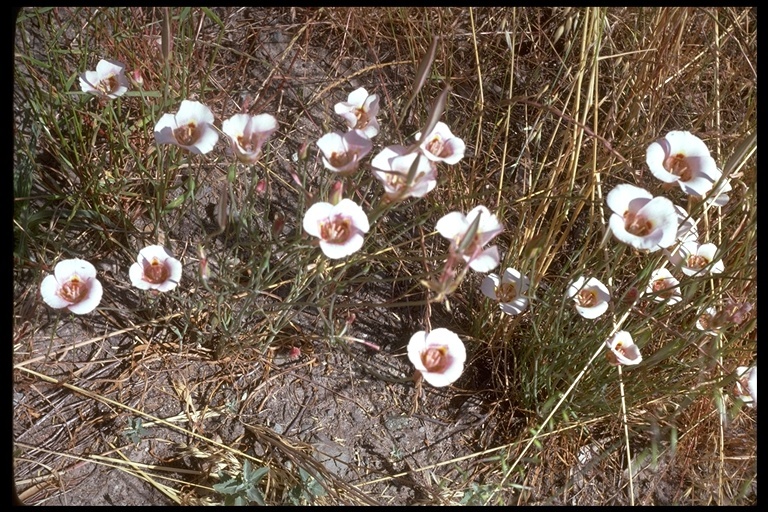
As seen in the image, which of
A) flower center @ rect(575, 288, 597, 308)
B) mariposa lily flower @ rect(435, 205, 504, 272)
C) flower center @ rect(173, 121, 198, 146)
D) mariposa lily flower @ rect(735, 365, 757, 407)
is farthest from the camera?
flower center @ rect(575, 288, 597, 308)

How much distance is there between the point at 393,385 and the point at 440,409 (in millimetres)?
139

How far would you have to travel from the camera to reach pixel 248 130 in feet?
4.16

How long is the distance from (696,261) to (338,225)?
92cm

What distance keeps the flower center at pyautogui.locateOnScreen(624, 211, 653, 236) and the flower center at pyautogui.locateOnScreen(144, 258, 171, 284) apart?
1.00 meters

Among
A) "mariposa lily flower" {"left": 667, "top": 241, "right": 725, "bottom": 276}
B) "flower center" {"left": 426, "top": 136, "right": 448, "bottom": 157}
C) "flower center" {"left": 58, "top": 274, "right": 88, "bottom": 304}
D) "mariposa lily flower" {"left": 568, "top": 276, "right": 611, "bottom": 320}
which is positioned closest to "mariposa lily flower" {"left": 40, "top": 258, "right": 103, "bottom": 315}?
"flower center" {"left": 58, "top": 274, "right": 88, "bottom": 304}

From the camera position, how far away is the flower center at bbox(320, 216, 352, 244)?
1.21m

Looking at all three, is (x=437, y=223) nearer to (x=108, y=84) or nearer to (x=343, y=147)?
(x=343, y=147)

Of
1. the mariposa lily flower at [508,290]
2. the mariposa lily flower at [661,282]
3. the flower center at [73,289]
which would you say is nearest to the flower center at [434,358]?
the mariposa lily flower at [508,290]

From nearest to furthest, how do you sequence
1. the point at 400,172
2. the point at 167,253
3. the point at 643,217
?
the point at 400,172, the point at 643,217, the point at 167,253

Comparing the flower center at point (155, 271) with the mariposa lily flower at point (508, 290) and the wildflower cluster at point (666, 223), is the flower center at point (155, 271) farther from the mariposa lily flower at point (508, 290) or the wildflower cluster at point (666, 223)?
the wildflower cluster at point (666, 223)

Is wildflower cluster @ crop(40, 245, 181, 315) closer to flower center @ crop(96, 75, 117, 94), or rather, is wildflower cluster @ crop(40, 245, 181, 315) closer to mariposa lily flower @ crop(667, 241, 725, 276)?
flower center @ crop(96, 75, 117, 94)

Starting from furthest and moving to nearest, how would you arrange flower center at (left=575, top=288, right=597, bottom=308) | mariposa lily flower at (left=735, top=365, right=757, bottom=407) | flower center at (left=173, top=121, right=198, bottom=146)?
flower center at (left=575, top=288, right=597, bottom=308) < flower center at (left=173, top=121, right=198, bottom=146) < mariposa lily flower at (left=735, top=365, right=757, bottom=407)

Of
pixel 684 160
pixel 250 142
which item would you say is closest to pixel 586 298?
pixel 684 160
